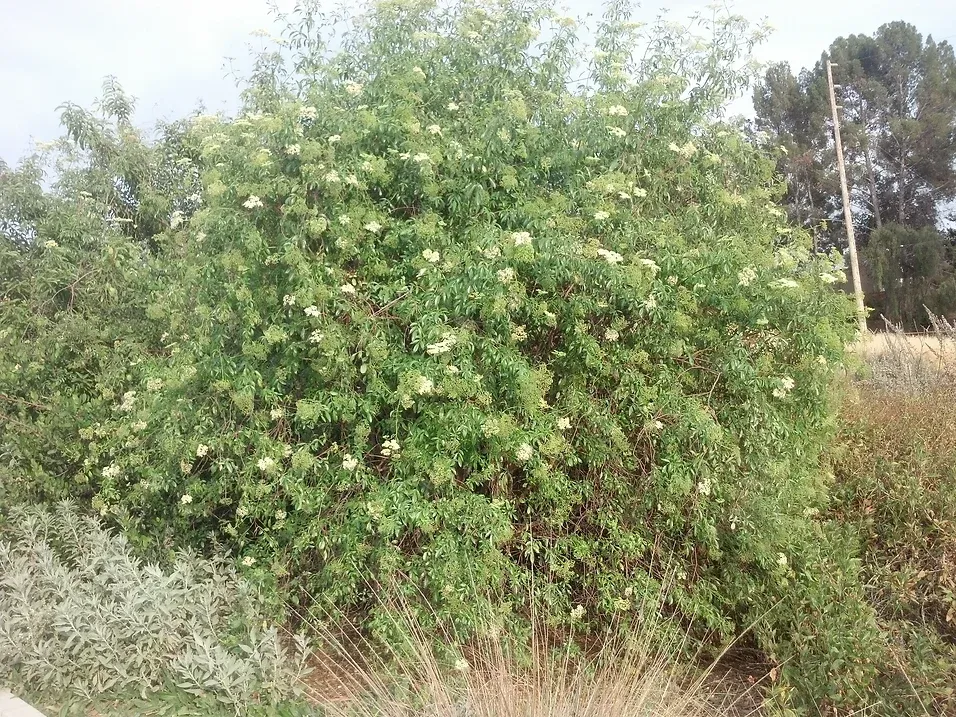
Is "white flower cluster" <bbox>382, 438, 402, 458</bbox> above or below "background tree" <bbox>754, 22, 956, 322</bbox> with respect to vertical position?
below

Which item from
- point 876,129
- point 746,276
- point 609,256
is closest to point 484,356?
point 609,256

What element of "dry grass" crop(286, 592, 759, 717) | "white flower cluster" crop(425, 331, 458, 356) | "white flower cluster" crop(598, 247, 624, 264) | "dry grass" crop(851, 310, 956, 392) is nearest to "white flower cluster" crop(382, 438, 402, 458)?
"white flower cluster" crop(425, 331, 458, 356)

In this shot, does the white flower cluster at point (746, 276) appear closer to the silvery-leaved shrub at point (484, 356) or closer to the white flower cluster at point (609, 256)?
the silvery-leaved shrub at point (484, 356)

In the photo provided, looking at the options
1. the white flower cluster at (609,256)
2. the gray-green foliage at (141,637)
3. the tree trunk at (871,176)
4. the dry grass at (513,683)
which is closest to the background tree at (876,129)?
the tree trunk at (871,176)

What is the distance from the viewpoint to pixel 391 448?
10.8 feet

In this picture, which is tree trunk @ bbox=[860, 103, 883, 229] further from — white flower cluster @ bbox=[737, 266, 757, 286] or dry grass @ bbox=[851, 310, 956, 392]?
white flower cluster @ bbox=[737, 266, 757, 286]

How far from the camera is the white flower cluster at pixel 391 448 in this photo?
3228 mm

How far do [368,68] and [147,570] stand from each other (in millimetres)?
2688

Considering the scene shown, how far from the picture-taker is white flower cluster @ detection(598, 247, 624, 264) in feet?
10.6

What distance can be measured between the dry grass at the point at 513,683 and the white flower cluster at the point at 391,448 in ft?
2.10

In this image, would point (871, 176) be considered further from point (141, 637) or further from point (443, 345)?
point (141, 637)

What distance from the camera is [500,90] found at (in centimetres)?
392

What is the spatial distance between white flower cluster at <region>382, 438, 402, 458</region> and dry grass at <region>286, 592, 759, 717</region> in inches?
25.2

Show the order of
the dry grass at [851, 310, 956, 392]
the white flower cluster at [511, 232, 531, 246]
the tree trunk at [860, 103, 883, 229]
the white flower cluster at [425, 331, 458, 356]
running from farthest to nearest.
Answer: the tree trunk at [860, 103, 883, 229] → the dry grass at [851, 310, 956, 392] → the white flower cluster at [511, 232, 531, 246] → the white flower cluster at [425, 331, 458, 356]
